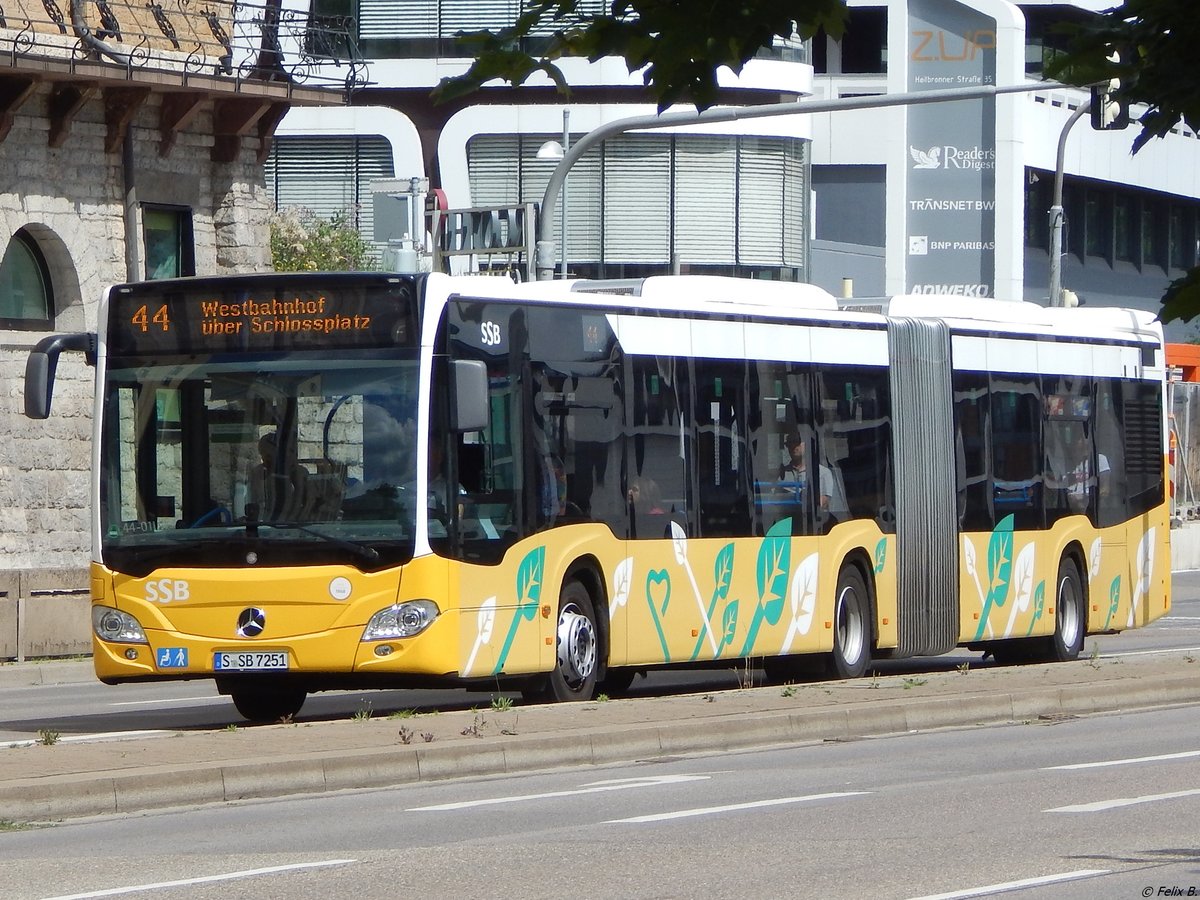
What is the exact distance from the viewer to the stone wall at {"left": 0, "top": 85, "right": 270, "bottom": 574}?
26.6 metres

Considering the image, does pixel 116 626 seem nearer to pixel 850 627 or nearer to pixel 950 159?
pixel 850 627

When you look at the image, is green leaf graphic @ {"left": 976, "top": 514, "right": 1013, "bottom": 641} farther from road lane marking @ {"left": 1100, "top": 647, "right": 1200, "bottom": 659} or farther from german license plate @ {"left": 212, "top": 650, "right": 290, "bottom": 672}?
german license plate @ {"left": 212, "top": 650, "right": 290, "bottom": 672}

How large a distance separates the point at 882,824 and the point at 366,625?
4.93 meters

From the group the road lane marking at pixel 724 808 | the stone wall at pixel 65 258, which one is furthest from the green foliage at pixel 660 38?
the stone wall at pixel 65 258

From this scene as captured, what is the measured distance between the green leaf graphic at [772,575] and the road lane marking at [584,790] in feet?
16.9

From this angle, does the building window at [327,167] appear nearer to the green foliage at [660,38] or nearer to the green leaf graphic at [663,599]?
the green leaf graphic at [663,599]

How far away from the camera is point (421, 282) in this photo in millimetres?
14703

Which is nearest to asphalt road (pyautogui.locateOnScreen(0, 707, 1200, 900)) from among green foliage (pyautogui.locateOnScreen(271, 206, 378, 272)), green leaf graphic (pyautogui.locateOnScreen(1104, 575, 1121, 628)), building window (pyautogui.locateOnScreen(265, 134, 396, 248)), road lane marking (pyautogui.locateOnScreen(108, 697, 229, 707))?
road lane marking (pyautogui.locateOnScreen(108, 697, 229, 707))

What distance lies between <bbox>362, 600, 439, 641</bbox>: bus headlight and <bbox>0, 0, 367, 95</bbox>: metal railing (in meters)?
13.1

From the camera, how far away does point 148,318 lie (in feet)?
49.7

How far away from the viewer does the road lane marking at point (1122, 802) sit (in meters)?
10.7

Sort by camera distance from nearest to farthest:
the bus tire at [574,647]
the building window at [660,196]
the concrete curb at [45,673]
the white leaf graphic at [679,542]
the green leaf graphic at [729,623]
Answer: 1. the bus tire at [574,647]
2. the white leaf graphic at [679,542]
3. the green leaf graphic at [729,623]
4. the concrete curb at [45,673]
5. the building window at [660,196]

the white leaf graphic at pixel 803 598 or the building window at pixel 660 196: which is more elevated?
the building window at pixel 660 196

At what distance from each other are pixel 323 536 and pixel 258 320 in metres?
1.53
